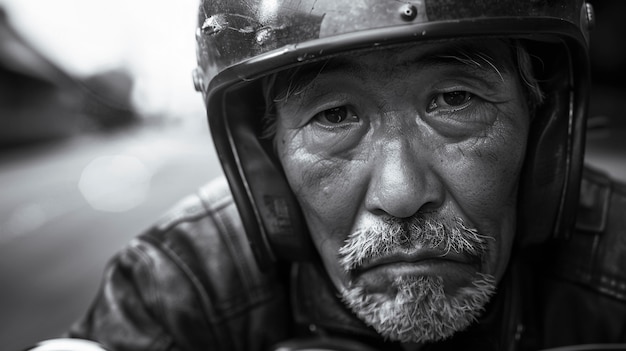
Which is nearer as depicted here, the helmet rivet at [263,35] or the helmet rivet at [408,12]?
the helmet rivet at [408,12]

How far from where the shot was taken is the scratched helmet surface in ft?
4.07

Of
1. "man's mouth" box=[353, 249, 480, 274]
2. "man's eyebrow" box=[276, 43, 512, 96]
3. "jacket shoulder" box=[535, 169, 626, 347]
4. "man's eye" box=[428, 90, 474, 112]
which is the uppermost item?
"man's eyebrow" box=[276, 43, 512, 96]

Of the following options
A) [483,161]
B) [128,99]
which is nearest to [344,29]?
[483,161]

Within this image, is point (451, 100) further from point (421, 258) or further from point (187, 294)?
point (187, 294)

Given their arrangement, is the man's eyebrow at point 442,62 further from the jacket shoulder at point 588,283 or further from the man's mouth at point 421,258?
the jacket shoulder at point 588,283

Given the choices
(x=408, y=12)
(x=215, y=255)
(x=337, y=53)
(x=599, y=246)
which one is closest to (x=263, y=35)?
(x=337, y=53)

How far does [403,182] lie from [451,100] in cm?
23

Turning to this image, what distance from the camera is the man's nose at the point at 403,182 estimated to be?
1.32m

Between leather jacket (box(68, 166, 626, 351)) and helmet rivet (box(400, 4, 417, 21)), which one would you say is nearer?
helmet rivet (box(400, 4, 417, 21))

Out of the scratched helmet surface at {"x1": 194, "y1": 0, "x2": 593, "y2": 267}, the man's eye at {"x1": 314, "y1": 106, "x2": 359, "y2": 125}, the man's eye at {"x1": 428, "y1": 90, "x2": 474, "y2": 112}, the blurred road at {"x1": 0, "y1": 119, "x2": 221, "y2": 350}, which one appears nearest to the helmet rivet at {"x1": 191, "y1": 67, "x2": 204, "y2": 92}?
the scratched helmet surface at {"x1": 194, "y1": 0, "x2": 593, "y2": 267}

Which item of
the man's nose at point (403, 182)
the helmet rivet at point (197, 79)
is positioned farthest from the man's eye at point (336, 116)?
the helmet rivet at point (197, 79)

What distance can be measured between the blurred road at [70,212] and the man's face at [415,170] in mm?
1507

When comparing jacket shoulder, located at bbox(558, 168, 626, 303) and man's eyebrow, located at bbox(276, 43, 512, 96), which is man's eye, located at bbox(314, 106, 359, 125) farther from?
jacket shoulder, located at bbox(558, 168, 626, 303)

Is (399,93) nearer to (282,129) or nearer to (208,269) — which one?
(282,129)
